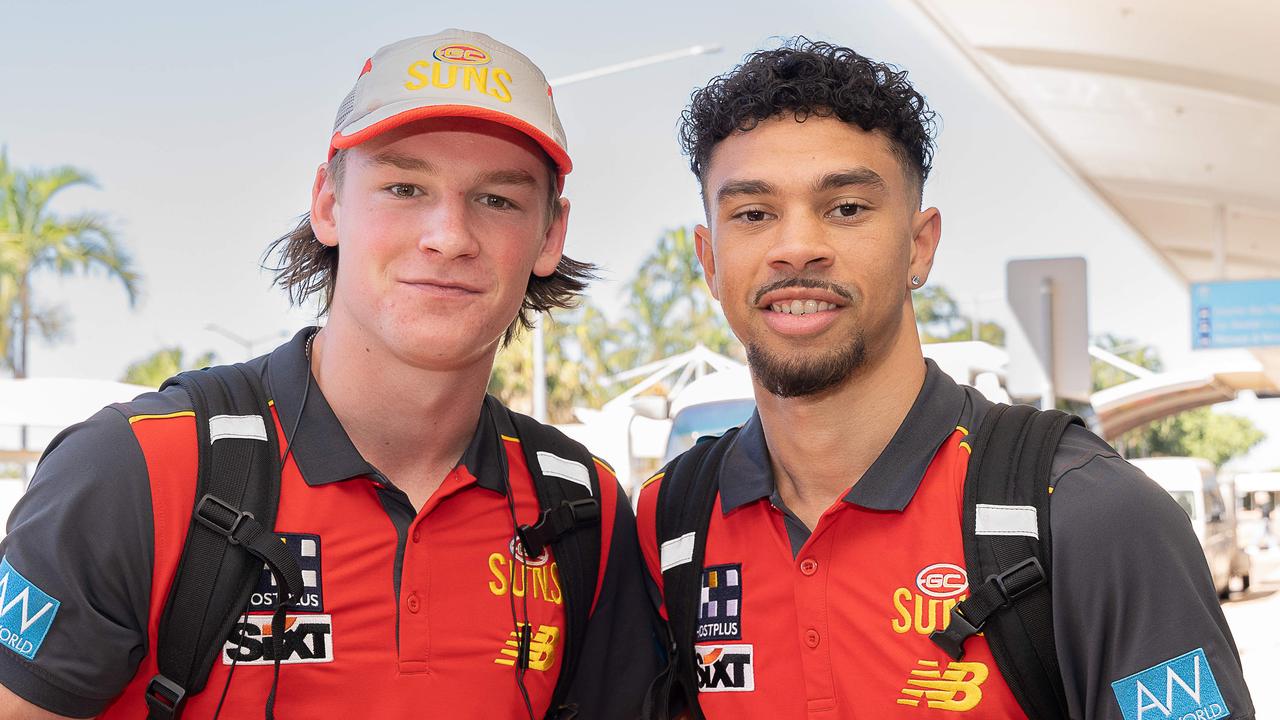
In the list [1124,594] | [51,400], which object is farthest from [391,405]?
[51,400]

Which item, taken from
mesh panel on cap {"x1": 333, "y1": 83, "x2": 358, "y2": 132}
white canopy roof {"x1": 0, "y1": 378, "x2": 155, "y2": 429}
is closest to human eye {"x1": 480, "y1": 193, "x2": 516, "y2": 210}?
mesh panel on cap {"x1": 333, "y1": 83, "x2": 358, "y2": 132}

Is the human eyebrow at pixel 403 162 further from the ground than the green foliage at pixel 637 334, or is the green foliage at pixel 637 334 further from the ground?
the green foliage at pixel 637 334

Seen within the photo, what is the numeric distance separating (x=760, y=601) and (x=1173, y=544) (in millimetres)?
945


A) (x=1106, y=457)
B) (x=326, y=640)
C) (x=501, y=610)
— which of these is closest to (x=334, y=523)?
(x=326, y=640)

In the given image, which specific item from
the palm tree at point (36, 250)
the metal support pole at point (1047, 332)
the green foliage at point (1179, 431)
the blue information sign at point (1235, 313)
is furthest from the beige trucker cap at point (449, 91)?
the green foliage at point (1179, 431)

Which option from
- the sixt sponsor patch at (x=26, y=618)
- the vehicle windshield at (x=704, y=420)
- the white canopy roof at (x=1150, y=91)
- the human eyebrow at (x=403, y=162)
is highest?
the white canopy roof at (x=1150, y=91)

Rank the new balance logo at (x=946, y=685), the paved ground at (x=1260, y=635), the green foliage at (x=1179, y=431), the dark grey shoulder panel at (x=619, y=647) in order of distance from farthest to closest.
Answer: the green foliage at (x=1179, y=431) < the paved ground at (x=1260, y=635) < the dark grey shoulder panel at (x=619, y=647) < the new balance logo at (x=946, y=685)

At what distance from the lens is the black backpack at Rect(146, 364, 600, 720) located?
2564mm

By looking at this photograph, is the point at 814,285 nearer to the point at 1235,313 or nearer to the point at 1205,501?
the point at 1205,501

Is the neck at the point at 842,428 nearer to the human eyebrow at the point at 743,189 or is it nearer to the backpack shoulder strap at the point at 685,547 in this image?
the backpack shoulder strap at the point at 685,547

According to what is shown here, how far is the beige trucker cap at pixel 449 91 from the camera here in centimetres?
295

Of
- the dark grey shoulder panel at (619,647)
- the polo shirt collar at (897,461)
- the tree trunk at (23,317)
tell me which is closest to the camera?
the polo shirt collar at (897,461)

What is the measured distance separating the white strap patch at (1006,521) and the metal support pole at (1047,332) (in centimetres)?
682

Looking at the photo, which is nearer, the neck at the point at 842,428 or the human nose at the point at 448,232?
the human nose at the point at 448,232
